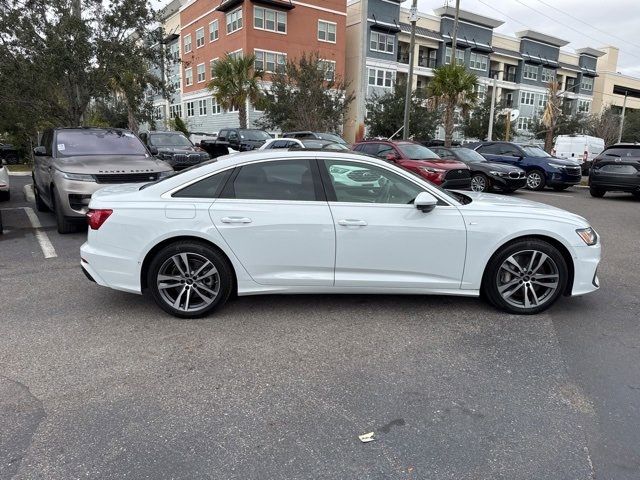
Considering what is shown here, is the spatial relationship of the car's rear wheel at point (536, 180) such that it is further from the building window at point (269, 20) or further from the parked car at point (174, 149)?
the building window at point (269, 20)

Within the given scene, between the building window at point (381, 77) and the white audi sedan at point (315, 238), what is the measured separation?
40425mm

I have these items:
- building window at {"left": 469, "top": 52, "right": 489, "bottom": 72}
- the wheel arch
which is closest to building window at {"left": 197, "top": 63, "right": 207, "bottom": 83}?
building window at {"left": 469, "top": 52, "right": 489, "bottom": 72}

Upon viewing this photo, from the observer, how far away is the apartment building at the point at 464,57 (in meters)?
41.9

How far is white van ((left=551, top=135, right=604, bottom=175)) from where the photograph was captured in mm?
21797

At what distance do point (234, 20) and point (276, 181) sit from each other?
36.7 meters

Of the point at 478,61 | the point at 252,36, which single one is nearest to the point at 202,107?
the point at 252,36

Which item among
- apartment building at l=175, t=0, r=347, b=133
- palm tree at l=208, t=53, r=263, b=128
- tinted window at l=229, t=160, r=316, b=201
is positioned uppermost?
apartment building at l=175, t=0, r=347, b=133

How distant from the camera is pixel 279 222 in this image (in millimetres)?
→ 4293

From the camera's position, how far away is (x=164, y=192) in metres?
4.43

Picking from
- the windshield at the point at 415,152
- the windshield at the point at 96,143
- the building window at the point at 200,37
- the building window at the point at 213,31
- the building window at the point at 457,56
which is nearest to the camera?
the windshield at the point at 96,143

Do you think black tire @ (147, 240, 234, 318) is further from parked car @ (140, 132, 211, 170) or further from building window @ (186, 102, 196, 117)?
building window @ (186, 102, 196, 117)

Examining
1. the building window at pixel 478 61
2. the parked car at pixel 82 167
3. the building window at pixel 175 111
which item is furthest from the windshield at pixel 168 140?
the building window at pixel 478 61

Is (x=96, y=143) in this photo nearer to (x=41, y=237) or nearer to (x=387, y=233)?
(x=41, y=237)

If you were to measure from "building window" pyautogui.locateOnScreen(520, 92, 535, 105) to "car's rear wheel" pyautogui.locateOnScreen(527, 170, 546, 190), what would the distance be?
46.4 meters
